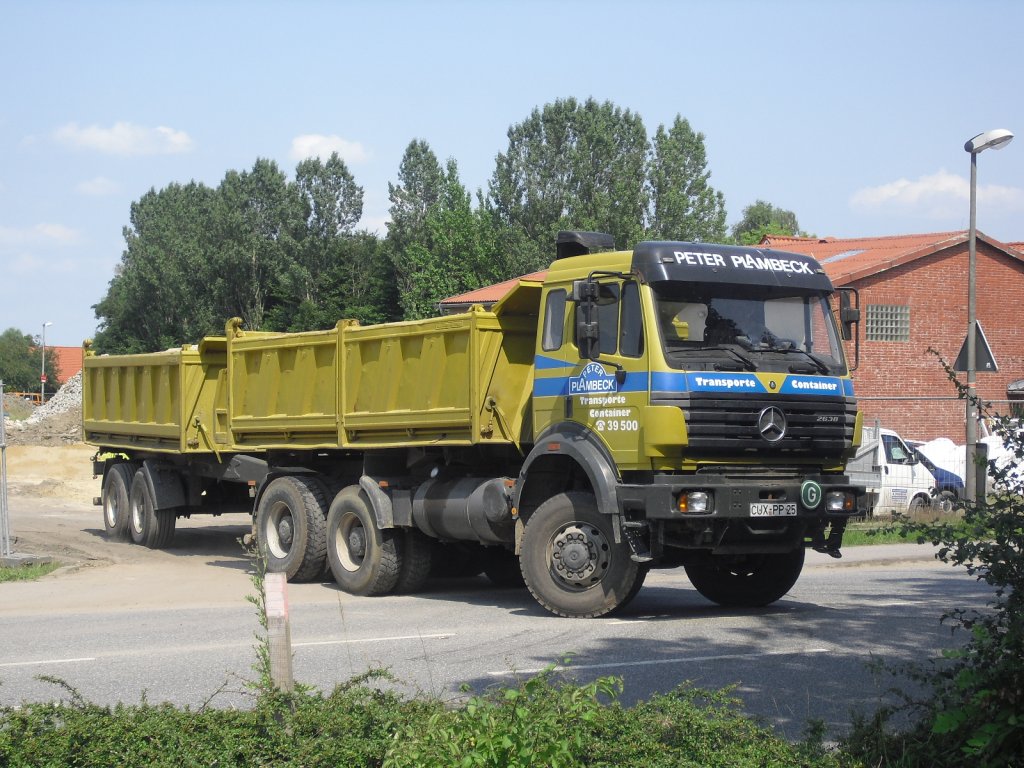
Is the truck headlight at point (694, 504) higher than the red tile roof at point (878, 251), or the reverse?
the red tile roof at point (878, 251)

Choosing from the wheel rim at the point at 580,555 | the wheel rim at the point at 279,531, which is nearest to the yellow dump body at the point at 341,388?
the wheel rim at the point at 279,531

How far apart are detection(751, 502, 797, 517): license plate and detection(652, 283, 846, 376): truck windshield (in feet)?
3.78

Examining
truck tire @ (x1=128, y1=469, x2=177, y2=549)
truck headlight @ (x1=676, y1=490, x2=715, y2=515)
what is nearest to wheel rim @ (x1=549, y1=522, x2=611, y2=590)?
truck headlight @ (x1=676, y1=490, x2=715, y2=515)

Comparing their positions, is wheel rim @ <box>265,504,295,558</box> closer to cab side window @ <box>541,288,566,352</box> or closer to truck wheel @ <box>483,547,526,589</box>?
truck wheel @ <box>483,547,526,589</box>

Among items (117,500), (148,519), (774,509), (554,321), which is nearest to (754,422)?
(774,509)

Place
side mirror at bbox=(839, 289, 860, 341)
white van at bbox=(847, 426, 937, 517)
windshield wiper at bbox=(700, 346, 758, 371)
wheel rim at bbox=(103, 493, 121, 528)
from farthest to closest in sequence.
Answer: white van at bbox=(847, 426, 937, 517) → wheel rim at bbox=(103, 493, 121, 528) → side mirror at bbox=(839, 289, 860, 341) → windshield wiper at bbox=(700, 346, 758, 371)

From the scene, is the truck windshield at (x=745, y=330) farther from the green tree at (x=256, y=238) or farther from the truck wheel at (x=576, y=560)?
the green tree at (x=256, y=238)

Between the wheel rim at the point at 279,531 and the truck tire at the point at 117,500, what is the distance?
5.62m

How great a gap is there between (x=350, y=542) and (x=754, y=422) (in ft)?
17.3

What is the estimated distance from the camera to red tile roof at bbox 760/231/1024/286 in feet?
110


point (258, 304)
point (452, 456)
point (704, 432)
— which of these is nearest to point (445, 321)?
point (452, 456)

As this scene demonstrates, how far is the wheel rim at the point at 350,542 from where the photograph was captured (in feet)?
45.3

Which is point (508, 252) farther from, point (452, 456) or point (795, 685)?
point (795, 685)

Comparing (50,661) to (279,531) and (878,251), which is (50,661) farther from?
(878,251)
